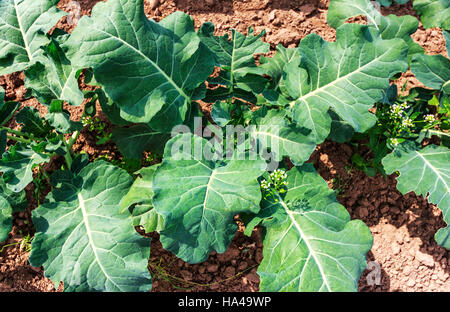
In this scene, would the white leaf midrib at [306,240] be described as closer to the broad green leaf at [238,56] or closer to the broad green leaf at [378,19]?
the broad green leaf at [238,56]

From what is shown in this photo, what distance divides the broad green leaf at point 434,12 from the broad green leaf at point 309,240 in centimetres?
155

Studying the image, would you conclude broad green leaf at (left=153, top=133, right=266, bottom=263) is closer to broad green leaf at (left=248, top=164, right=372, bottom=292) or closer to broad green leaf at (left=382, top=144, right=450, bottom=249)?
broad green leaf at (left=248, top=164, right=372, bottom=292)

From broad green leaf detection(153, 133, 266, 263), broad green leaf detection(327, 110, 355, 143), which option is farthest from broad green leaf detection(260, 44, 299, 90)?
broad green leaf detection(153, 133, 266, 263)

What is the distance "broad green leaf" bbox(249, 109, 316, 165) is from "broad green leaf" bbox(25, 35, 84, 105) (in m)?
1.15

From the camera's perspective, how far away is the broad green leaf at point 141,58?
207cm

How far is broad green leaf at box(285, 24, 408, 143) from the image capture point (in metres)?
2.36

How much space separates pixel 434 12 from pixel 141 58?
2254 millimetres

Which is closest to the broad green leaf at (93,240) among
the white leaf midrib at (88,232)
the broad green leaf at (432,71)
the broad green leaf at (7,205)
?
the white leaf midrib at (88,232)

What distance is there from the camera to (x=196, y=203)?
2066 millimetres

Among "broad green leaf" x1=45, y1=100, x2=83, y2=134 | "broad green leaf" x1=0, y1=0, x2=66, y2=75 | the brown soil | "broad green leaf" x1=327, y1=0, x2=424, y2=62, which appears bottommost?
the brown soil

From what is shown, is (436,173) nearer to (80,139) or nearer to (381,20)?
(381,20)

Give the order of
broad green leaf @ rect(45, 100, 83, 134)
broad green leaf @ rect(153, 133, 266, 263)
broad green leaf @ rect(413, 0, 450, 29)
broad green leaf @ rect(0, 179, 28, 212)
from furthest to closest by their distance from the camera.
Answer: broad green leaf @ rect(413, 0, 450, 29), broad green leaf @ rect(0, 179, 28, 212), broad green leaf @ rect(45, 100, 83, 134), broad green leaf @ rect(153, 133, 266, 263)

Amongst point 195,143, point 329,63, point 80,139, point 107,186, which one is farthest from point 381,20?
point 80,139

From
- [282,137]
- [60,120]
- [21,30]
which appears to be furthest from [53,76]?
[282,137]
